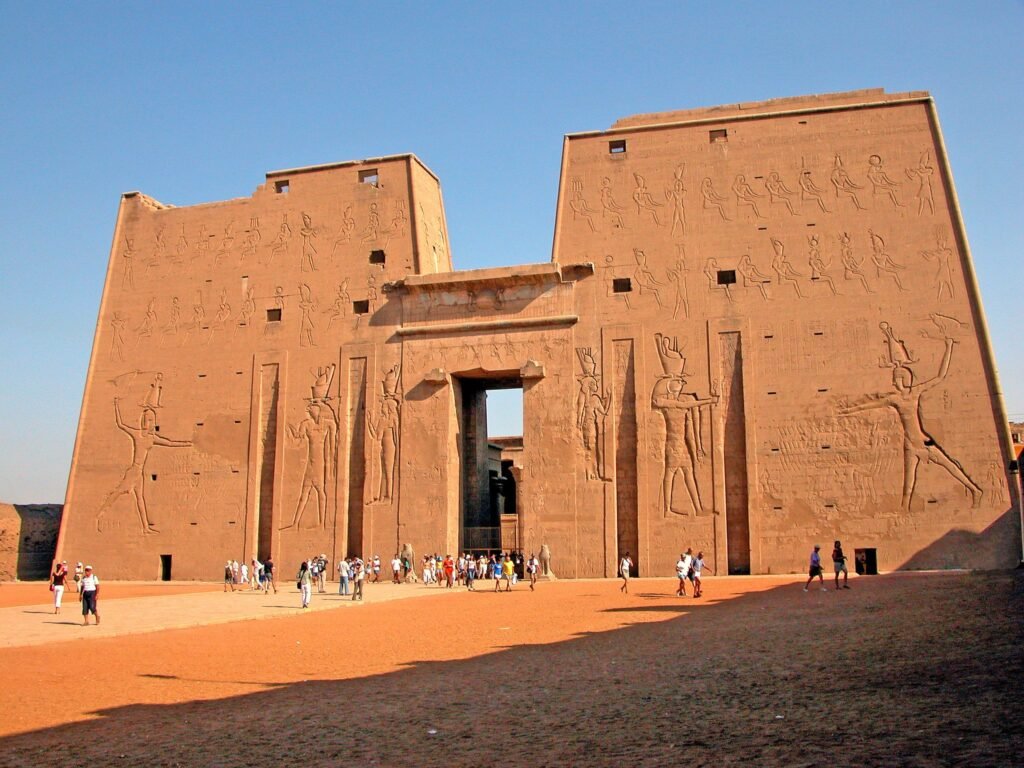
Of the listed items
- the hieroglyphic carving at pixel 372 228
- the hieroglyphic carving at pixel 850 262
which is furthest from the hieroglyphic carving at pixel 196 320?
the hieroglyphic carving at pixel 850 262

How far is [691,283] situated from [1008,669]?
18164 millimetres

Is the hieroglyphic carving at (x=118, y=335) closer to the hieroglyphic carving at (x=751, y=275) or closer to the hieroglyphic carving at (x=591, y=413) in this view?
the hieroglyphic carving at (x=591, y=413)

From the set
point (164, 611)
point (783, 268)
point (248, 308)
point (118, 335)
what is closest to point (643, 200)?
point (783, 268)

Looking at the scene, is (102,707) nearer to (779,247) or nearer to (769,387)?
(769,387)

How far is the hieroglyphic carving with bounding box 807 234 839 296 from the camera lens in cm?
2312

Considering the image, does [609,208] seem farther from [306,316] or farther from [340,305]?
[306,316]

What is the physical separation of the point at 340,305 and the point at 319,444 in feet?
13.0

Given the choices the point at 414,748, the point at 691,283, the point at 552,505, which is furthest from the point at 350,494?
the point at 414,748

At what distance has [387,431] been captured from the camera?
2539cm

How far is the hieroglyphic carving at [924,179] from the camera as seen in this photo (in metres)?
23.1

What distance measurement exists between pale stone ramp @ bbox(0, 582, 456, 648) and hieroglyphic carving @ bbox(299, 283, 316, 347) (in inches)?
279

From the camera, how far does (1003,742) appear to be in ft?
15.3

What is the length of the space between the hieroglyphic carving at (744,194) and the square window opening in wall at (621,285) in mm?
3291

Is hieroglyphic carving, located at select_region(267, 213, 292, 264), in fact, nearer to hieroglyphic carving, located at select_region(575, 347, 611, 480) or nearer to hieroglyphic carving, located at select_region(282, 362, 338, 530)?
hieroglyphic carving, located at select_region(282, 362, 338, 530)
